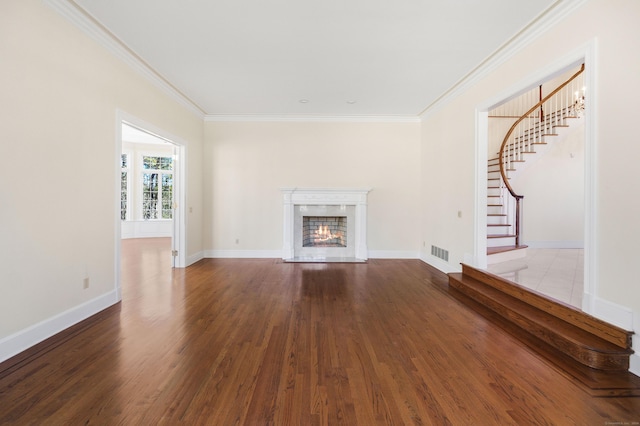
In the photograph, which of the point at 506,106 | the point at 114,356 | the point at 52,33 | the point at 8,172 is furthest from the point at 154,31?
the point at 506,106

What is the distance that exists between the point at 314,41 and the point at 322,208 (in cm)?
336

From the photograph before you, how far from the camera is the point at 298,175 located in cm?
587

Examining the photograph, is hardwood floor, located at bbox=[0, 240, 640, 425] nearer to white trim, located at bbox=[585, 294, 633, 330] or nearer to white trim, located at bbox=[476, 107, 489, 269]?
white trim, located at bbox=[585, 294, 633, 330]

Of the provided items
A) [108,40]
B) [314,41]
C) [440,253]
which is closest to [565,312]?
[440,253]

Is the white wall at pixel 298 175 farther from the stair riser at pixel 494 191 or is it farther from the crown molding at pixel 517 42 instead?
the crown molding at pixel 517 42

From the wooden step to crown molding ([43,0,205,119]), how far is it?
5.04 m

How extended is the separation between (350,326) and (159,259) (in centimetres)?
480

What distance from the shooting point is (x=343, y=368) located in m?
1.99

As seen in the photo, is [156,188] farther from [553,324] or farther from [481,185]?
[553,324]

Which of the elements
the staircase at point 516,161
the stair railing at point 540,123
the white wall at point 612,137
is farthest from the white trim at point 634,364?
the stair railing at point 540,123

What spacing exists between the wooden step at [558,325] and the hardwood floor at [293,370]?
0.25 m

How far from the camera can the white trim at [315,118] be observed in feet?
18.8

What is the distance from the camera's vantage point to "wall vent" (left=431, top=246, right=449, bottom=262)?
15.6ft

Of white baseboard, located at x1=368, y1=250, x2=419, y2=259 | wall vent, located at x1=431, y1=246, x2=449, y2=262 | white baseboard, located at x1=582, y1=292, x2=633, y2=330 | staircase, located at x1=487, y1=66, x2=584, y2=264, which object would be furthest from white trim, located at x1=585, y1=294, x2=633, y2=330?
white baseboard, located at x1=368, y1=250, x2=419, y2=259
